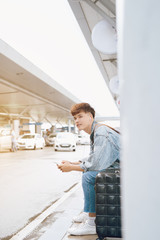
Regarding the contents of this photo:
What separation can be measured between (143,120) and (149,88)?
0.07 metres

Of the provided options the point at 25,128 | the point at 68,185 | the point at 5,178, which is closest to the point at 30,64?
the point at 5,178

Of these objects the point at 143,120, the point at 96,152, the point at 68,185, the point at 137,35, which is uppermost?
the point at 137,35

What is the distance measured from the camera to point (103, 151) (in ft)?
7.38

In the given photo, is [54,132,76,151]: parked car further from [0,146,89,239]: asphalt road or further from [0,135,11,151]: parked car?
[0,146,89,239]: asphalt road

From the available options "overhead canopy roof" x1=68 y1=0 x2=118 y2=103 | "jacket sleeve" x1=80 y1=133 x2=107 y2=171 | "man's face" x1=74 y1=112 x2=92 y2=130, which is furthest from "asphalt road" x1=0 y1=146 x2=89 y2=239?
"overhead canopy roof" x1=68 y1=0 x2=118 y2=103

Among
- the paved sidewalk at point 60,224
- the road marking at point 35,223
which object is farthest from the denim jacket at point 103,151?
the road marking at point 35,223

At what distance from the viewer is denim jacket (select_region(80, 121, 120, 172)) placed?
7.40 feet

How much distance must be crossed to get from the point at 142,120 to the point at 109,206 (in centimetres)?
186

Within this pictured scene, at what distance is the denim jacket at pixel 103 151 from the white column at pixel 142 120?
180 cm

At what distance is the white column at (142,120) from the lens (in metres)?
0.43

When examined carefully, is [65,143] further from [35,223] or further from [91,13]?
[35,223]

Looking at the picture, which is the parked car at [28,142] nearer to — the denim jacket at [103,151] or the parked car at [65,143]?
the parked car at [65,143]

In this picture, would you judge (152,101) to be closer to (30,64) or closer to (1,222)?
(1,222)

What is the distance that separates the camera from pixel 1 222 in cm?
278
